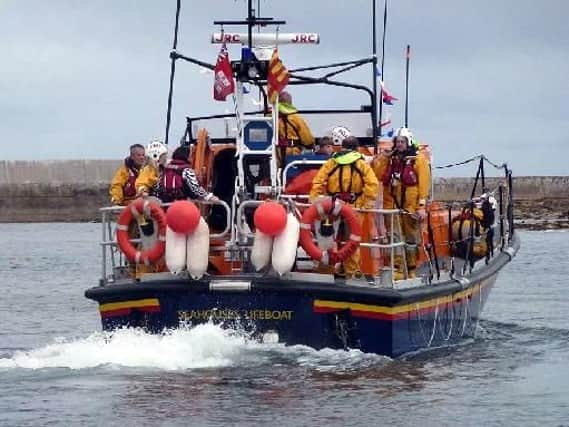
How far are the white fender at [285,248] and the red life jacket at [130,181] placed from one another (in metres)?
2.14

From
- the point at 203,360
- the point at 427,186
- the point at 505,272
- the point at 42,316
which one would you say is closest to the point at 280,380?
the point at 203,360

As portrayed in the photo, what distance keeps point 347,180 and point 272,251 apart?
923 millimetres

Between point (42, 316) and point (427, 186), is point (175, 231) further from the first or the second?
point (42, 316)

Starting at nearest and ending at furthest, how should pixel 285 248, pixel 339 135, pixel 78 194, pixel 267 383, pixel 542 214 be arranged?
pixel 267 383 → pixel 285 248 → pixel 339 135 → pixel 542 214 → pixel 78 194

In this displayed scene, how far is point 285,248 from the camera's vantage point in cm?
1188

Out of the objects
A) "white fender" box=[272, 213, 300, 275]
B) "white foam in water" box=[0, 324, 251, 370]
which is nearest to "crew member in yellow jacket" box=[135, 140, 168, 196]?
"white foam in water" box=[0, 324, 251, 370]

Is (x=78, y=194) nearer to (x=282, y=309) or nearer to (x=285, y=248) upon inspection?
(x=282, y=309)

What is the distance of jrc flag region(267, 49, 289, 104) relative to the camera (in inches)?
497

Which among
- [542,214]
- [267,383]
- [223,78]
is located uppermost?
[223,78]

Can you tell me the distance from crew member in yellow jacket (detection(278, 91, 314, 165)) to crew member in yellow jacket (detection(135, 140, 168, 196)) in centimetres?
135

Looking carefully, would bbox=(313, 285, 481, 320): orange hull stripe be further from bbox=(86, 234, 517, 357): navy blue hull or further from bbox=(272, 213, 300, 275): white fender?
bbox=(272, 213, 300, 275): white fender

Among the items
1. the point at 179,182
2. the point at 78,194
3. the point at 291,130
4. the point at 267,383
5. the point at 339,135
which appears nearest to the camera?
the point at 267,383

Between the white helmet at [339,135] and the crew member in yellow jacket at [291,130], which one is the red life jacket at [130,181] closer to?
the crew member in yellow jacket at [291,130]

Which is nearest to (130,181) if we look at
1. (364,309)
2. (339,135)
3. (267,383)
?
(339,135)
